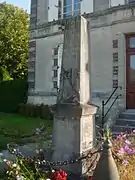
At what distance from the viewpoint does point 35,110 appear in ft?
50.7

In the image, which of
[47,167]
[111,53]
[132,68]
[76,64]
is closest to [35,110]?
[111,53]

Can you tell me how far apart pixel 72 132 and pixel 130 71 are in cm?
744

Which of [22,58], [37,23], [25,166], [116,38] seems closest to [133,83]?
[116,38]

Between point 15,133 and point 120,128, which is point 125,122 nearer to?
point 120,128

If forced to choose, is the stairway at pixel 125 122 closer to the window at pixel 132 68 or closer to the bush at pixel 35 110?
the window at pixel 132 68

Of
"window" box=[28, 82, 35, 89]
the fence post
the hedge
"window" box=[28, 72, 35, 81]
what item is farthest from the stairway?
the hedge

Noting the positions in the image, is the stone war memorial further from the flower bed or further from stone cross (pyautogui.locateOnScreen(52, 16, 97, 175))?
the flower bed

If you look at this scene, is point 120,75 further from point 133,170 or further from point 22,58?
point 22,58

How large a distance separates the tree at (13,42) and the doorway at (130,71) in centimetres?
1564

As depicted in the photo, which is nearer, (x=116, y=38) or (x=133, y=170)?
(x=133, y=170)

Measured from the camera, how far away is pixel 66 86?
5781mm

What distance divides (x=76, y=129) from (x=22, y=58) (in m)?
22.8

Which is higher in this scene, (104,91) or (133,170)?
(104,91)

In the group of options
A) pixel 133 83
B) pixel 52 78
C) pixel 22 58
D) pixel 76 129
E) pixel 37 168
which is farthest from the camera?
pixel 22 58
